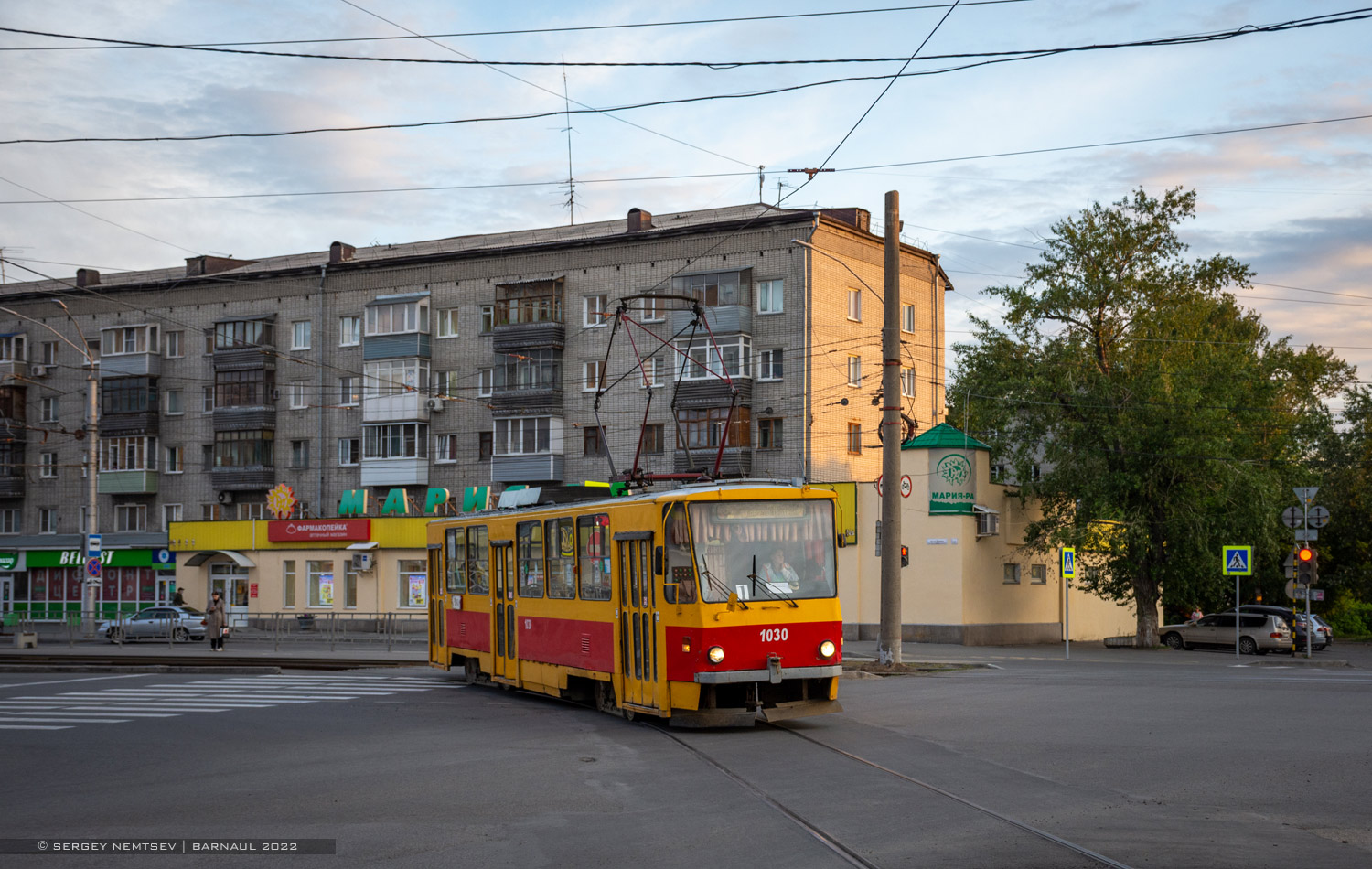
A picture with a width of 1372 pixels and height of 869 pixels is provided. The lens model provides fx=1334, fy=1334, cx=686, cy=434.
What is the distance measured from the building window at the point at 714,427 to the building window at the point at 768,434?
0.45 metres

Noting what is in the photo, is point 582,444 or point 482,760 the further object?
point 582,444

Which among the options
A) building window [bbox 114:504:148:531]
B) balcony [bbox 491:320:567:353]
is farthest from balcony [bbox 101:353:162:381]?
balcony [bbox 491:320:567:353]

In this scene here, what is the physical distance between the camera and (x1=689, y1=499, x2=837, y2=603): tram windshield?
1534 cm

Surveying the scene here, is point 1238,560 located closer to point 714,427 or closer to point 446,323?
point 714,427

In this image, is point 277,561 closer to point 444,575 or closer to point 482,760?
point 444,575

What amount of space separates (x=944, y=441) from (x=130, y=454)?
43.4 meters

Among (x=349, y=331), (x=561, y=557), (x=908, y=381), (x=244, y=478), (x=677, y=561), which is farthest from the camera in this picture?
(x=244, y=478)

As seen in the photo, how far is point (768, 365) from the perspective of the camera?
50.2m

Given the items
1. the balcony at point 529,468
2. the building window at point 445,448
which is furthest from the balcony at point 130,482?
the balcony at point 529,468

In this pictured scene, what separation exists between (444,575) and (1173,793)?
52.3ft

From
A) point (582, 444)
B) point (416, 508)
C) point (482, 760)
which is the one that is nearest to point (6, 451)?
point (416, 508)

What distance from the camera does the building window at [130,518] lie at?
213 ft

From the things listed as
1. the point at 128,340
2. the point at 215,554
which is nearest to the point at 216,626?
the point at 215,554

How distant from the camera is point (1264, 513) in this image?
36844 millimetres
